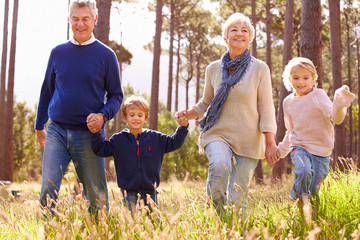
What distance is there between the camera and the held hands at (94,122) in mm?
3679

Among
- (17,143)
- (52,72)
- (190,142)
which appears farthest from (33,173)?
(52,72)

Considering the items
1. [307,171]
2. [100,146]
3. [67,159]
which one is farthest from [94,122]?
[307,171]

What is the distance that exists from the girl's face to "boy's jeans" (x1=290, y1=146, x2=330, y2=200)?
1.97 ft

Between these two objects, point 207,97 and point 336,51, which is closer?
point 207,97

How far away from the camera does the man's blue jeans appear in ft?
12.6

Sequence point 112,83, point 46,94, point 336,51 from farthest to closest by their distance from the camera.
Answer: point 336,51, point 46,94, point 112,83

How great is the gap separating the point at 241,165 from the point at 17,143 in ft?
84.9

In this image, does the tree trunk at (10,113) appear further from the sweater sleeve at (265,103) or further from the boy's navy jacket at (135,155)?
the sweater sleeve at (265,103)

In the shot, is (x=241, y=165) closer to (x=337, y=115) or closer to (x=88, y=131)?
(x=337, y=115)

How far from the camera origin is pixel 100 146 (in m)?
3.86

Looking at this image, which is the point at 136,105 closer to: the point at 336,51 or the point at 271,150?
the point at 271,150

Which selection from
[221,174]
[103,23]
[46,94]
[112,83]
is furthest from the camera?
[103,23]

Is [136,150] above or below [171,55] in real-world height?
below

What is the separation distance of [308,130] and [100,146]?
2.02 metres
